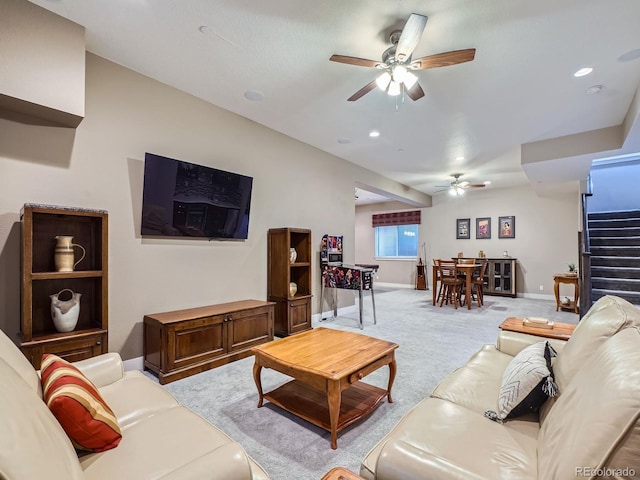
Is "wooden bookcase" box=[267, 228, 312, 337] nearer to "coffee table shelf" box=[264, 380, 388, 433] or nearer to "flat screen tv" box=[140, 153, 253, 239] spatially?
"flat screen tv" box=[140, 153, 253, 239]

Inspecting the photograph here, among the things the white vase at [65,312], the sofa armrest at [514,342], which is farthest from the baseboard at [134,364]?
the sofa armrest at [514,342]

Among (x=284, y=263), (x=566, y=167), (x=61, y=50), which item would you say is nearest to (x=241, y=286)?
(x=284, y=263)

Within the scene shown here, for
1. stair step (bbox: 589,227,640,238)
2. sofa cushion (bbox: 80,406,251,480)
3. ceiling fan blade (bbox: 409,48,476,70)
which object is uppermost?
ceiling fan blade (bbox: 409,48,476,70)

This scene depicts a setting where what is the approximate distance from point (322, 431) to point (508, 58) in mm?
3364

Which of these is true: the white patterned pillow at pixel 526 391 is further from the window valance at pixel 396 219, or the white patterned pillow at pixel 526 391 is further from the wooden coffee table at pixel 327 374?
the window valance at pixel 396 219

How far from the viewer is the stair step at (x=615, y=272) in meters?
4.54

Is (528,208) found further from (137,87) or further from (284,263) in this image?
(137,87)

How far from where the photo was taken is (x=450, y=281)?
6.11 m

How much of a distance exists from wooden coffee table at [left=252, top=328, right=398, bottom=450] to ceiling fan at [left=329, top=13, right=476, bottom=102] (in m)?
2.20

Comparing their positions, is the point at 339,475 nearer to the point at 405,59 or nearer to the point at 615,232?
the point at 405,59

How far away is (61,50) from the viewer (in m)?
2.27

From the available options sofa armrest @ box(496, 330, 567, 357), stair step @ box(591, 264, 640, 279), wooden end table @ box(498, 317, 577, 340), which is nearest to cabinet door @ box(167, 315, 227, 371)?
sofa armrest @ box(496, 330, 567, 357)

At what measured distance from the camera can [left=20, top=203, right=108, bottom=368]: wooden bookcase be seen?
2127mm

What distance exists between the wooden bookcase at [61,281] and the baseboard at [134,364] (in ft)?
1.77
